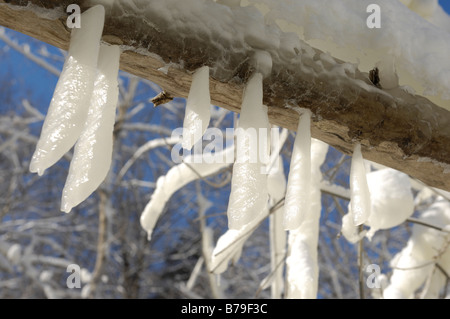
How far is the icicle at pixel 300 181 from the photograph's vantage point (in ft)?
3.32

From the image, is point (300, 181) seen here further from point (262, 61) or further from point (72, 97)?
point (72, 97)

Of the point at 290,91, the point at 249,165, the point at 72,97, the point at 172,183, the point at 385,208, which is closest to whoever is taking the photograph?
the point at 72,97

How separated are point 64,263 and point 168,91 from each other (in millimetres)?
4806

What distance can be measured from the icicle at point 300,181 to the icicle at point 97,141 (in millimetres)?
426

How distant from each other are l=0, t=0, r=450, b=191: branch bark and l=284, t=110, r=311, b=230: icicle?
55 mm

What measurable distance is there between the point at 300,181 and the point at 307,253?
3.02ft

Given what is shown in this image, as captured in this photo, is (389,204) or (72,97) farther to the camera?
(389,204)

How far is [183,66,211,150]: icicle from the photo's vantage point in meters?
0.92

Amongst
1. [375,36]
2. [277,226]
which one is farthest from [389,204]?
[375,36]

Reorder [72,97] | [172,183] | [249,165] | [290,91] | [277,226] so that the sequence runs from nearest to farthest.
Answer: [72,97]
[249,165]
[290,91]
[172,183]
[277,226]

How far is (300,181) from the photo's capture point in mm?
1047

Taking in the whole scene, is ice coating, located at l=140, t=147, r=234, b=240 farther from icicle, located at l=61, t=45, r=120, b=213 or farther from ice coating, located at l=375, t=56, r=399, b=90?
icicle, located at l=61, t=45, r=120, b=213

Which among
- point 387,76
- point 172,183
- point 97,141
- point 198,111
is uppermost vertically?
point 172,183
